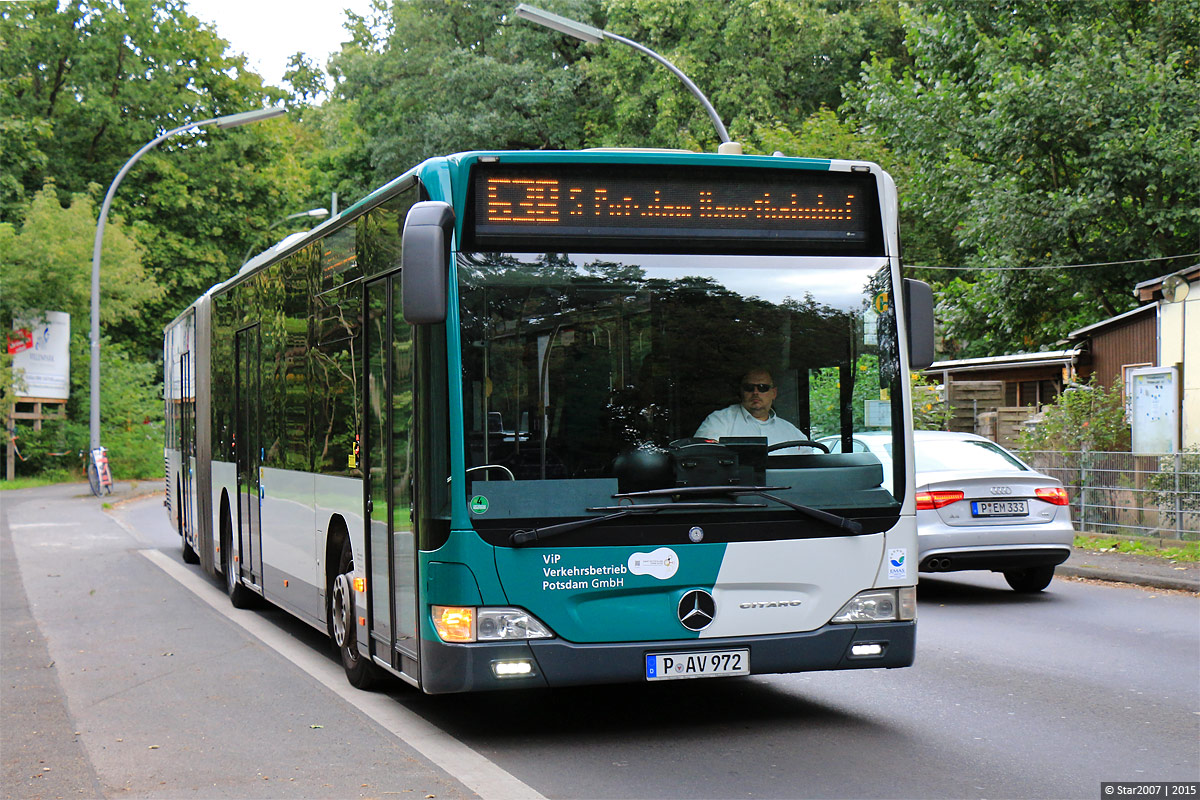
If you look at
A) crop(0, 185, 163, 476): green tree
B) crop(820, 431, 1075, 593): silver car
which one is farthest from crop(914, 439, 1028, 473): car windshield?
crop(0, 185, 163, 476): green tree

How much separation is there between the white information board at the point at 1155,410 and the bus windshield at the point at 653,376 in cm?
1363

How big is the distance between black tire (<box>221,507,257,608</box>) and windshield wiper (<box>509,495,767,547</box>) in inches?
276

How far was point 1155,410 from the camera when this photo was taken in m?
19.9

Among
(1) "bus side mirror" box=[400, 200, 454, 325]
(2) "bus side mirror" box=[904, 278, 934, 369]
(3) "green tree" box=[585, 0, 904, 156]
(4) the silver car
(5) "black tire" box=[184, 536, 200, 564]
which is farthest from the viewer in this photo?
(3) "green tree" box=[585, 0, 904, 156]

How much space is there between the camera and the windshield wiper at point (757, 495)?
6910mm

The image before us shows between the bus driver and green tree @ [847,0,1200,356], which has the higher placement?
green tree @ [847,0,1200,356]

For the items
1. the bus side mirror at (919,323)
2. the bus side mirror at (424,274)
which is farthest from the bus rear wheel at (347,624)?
the bus side mirror at (919,323)

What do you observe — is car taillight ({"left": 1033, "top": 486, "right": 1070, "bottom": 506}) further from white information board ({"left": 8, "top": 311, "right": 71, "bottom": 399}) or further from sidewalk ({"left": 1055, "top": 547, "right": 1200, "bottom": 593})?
white information board ({"left": 8, "top": 311, "right": 71, "bottom": 399})

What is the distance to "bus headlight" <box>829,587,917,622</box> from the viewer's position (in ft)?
23.9

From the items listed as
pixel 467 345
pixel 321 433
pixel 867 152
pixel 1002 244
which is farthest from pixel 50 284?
pixel 467 345

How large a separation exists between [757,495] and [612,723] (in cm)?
157

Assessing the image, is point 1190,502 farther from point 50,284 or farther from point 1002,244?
point 50,284

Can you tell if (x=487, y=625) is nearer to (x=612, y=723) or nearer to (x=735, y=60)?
(x=612, y=723)

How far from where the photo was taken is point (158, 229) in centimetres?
4891
